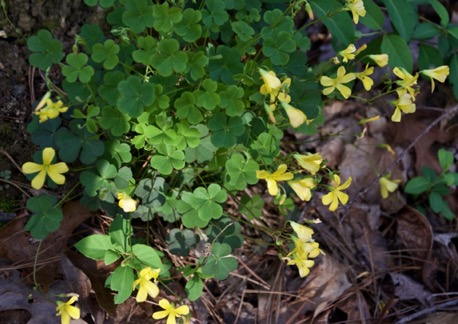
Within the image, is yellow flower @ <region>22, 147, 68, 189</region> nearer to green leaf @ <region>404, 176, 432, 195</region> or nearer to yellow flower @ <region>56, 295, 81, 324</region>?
yellow flower @ <region>56, 295, 81, 324</region>

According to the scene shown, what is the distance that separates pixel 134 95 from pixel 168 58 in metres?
0.19

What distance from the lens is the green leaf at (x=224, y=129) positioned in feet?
6.37

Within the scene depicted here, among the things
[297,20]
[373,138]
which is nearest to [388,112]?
[373,138]

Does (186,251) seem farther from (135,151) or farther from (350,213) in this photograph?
(350,213)

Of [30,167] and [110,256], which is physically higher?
[30,167]

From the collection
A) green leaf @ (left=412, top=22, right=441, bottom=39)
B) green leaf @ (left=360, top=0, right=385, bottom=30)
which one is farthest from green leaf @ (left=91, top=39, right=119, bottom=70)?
green leaf @ (left=412, top=22, right=441, bottom=39)

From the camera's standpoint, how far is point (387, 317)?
250 centimetres

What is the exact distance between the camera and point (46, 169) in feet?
5.90

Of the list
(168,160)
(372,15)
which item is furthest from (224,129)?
(372,15)

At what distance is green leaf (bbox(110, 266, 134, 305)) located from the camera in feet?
6.09

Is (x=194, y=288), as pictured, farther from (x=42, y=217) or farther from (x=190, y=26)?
(x=190, y=26)

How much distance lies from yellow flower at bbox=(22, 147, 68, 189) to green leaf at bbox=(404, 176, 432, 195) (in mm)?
1925

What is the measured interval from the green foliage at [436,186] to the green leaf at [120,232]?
1.64 metres

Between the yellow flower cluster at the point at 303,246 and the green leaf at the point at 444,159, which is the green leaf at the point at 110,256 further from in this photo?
the green leaf at the point at 444,159
